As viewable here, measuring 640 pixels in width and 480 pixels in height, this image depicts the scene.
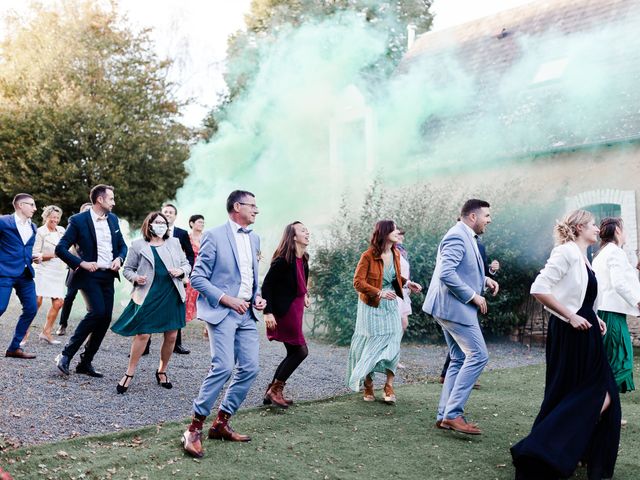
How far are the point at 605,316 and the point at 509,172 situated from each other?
26.6 feet

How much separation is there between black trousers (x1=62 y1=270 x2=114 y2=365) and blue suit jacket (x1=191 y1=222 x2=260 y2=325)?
2.32 metres

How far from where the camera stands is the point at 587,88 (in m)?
15.3

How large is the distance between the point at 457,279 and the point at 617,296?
2.41 metres

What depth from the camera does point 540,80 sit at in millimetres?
16406

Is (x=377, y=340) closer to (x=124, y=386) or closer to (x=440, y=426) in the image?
(x=440, y=426)

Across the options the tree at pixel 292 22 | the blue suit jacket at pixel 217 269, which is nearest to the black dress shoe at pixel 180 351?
the blue suit jacket at pixel 217 269

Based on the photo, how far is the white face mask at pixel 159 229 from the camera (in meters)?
7.79

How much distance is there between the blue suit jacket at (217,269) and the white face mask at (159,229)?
218cm

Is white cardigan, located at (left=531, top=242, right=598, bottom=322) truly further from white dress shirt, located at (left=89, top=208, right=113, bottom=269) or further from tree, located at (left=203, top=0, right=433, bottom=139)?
tree, located at (left=203, top=0, right=433, bottom=139)

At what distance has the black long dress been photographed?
4770 millimetres

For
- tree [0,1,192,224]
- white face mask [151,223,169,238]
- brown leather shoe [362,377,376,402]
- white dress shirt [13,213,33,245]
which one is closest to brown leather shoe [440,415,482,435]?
brown leather shoe [362,377,376,402]


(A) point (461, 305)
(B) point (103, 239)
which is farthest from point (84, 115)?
(A) point (461, 305)

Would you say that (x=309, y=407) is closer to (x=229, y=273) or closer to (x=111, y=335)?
(x=229, y=273)

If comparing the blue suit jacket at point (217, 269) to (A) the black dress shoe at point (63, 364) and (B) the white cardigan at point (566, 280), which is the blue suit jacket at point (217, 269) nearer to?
(B) the white cardigan at point (566, 280)
